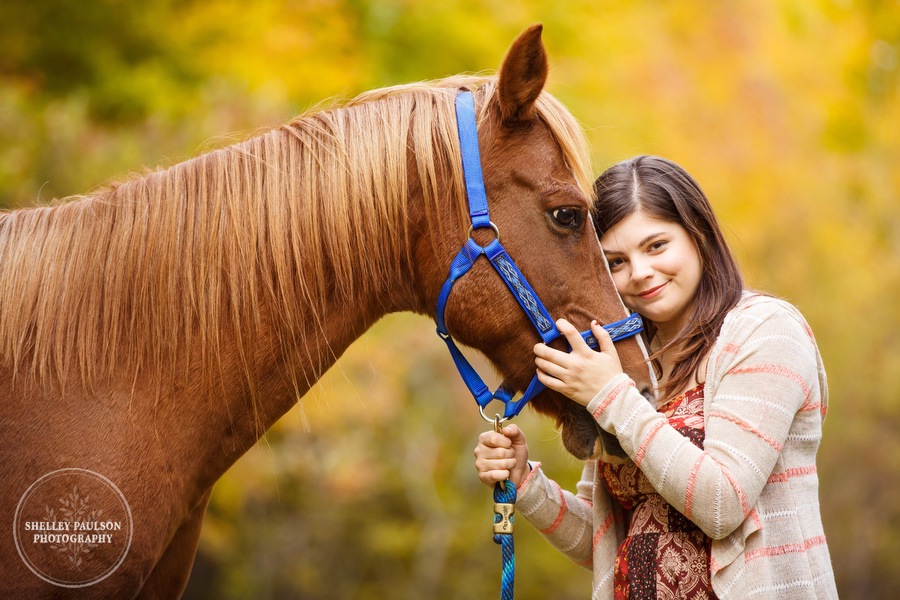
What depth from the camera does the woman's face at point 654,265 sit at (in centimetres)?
250

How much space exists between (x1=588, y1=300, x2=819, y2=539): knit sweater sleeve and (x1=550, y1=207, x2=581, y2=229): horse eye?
1.57ft

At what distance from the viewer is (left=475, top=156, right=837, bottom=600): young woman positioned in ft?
6.92

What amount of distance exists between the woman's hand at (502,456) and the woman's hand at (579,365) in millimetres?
290

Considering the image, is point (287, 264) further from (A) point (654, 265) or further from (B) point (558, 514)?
(B) point (558, 514)

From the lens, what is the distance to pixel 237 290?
222 centimetres

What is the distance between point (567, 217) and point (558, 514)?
3.44ft

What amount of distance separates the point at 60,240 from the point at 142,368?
17.6 inches

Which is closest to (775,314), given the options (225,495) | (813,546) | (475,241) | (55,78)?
(813,546)

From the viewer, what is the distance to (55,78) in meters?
8.88

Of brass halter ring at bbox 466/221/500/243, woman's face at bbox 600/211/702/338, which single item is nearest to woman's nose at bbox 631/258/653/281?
woman's face at bbox 600/211/702/338

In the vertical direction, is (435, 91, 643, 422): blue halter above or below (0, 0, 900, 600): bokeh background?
below

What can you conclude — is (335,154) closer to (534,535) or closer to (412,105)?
(412,105)

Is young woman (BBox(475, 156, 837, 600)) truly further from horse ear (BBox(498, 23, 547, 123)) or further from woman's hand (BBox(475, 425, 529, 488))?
horse ear (BBox(498, 23, 547, 123))

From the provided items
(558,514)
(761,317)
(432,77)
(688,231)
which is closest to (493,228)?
(688,231)
